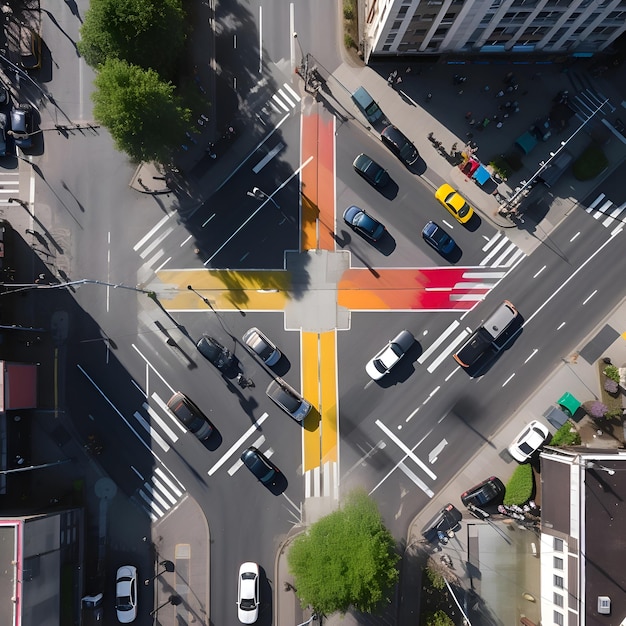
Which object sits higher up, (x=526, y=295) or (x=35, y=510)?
(x=526, y=295)

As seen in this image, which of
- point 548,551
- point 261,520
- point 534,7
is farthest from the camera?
point 261,520

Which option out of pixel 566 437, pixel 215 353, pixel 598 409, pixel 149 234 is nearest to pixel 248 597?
pixel 215 353

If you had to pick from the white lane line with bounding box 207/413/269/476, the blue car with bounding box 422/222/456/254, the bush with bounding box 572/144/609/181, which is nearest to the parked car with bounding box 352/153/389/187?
the blue car with bounding box 422/222/456/254

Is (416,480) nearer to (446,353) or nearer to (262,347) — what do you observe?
(446,353)

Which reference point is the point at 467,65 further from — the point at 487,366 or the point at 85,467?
the point at 85,467

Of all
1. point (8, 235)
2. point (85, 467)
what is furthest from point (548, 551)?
point (8, 235)

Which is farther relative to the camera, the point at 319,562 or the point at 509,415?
the point at 509,415

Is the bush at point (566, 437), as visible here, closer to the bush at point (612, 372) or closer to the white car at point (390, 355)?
the bush at point (612, 372)

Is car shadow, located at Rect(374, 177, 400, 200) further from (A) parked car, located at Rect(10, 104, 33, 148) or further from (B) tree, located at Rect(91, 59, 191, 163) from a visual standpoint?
(A) parked car, located at Rect(10, 104, 33, 148)
